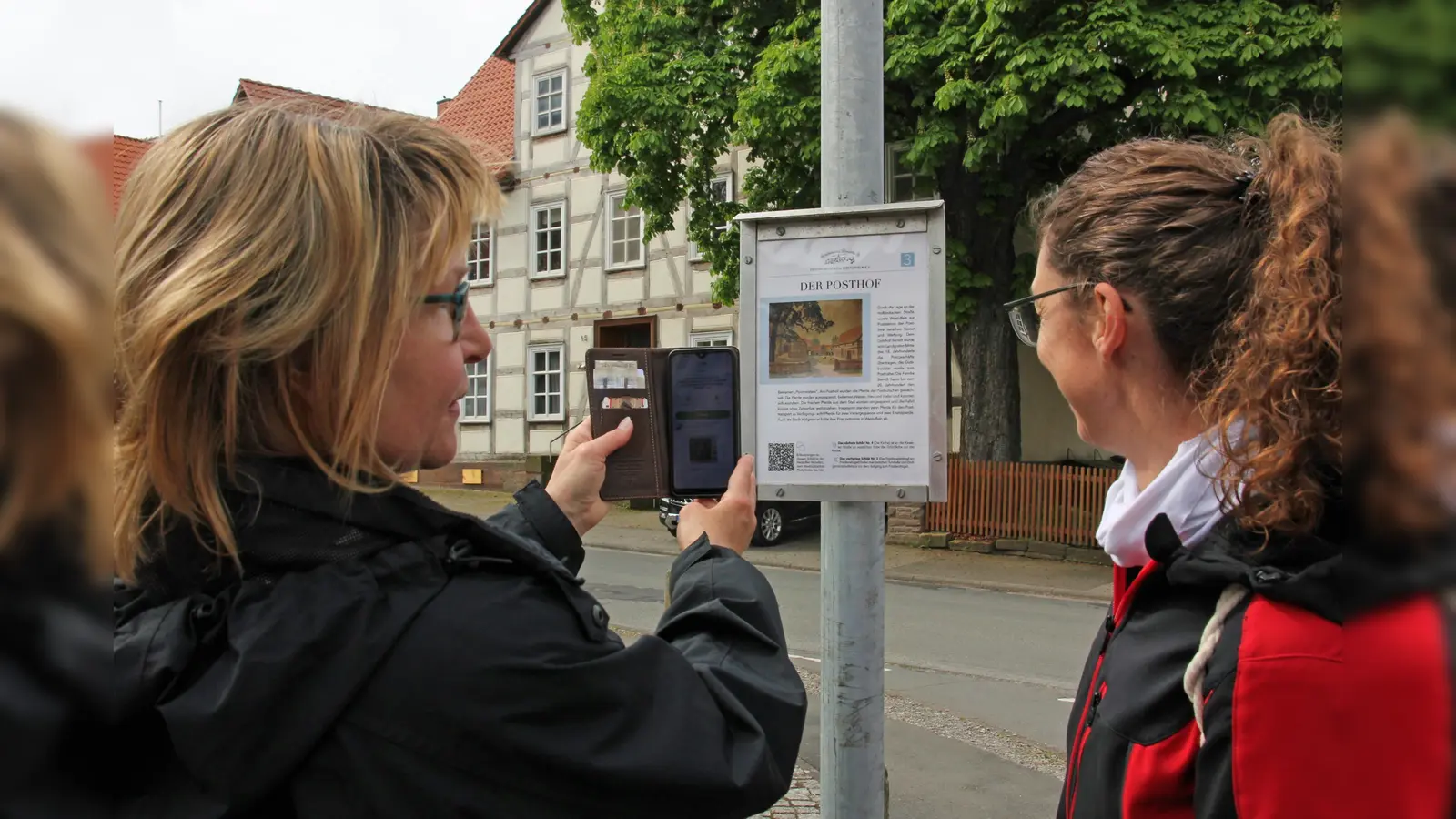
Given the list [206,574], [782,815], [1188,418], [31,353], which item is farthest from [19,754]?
[782,815]

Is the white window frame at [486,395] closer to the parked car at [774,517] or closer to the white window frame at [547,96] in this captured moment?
the white window frame at [547,96]

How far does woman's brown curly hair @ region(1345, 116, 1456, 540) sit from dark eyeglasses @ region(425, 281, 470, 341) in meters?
1.14

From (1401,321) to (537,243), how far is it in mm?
23783

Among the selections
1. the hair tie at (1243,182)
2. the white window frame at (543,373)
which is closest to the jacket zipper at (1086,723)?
the hair tie at (1243,182)

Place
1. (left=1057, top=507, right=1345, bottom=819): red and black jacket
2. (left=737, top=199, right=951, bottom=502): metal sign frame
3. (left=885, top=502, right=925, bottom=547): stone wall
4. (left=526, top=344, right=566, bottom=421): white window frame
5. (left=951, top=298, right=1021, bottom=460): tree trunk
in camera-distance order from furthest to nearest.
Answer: (left=526, top=344, right=566, bottom=421): white window frame → (left=885, top=502, right=925, bottom=547): stone wall → (left=951, top=298, right=1021, bottom=460): tree trunk → (left=737, top=199, right=951, bottom=502): metal sign frame → (left=1057, top=507, right=1345, bottom=819): red and black jacket

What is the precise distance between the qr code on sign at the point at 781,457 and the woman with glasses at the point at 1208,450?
114 centimetres

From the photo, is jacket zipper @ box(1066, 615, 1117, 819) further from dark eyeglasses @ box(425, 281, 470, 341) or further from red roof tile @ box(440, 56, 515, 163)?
red roof tile @ box(440, 56, 515, 163)

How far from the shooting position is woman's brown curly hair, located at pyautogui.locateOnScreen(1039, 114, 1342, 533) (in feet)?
3.52

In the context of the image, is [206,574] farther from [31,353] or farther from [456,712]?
[31,353]

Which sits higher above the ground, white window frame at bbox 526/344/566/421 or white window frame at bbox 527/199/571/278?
white window frame at bbox 527/199/571/278

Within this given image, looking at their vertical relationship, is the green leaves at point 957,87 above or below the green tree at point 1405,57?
above

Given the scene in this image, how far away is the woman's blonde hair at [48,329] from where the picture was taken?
0.97ft

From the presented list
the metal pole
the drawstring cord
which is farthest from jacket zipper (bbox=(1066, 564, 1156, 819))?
the metal pole

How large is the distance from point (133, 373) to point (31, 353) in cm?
95
